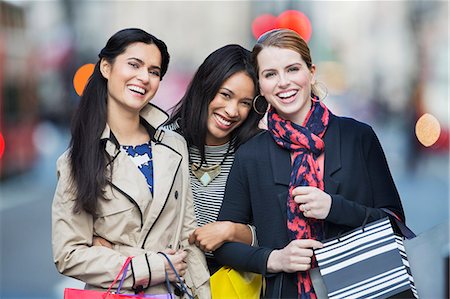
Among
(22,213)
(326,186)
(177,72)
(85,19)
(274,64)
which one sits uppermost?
(85,19)

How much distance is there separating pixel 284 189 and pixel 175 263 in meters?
0.49

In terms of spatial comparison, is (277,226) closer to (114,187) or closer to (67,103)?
(114,187)

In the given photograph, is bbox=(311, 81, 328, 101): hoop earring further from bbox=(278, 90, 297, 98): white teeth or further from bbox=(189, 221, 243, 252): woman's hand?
bbox=(189, 221, 243, 252): woman's hand

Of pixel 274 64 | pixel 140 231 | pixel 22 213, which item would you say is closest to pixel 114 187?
pixel 140 231

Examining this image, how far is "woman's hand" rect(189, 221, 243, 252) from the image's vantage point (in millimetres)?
2855

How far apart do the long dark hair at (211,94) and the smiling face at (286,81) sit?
1.46ft

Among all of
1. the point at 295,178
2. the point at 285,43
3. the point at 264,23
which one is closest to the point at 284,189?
the point at 295,178

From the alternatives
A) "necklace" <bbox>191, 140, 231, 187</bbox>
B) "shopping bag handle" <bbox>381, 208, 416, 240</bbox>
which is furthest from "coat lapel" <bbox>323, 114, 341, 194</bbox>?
"necklace" <bbox>191, 140, 231, 187</bbox>

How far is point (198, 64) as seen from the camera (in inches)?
762

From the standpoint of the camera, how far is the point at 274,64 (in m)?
2.84

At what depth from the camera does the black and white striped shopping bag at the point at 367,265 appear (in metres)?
2.57

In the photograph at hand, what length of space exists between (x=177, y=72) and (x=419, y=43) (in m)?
6.11

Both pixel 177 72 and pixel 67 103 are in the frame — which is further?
pixel 67 103

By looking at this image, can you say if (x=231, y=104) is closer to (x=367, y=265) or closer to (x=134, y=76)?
(x=134, y=76)
